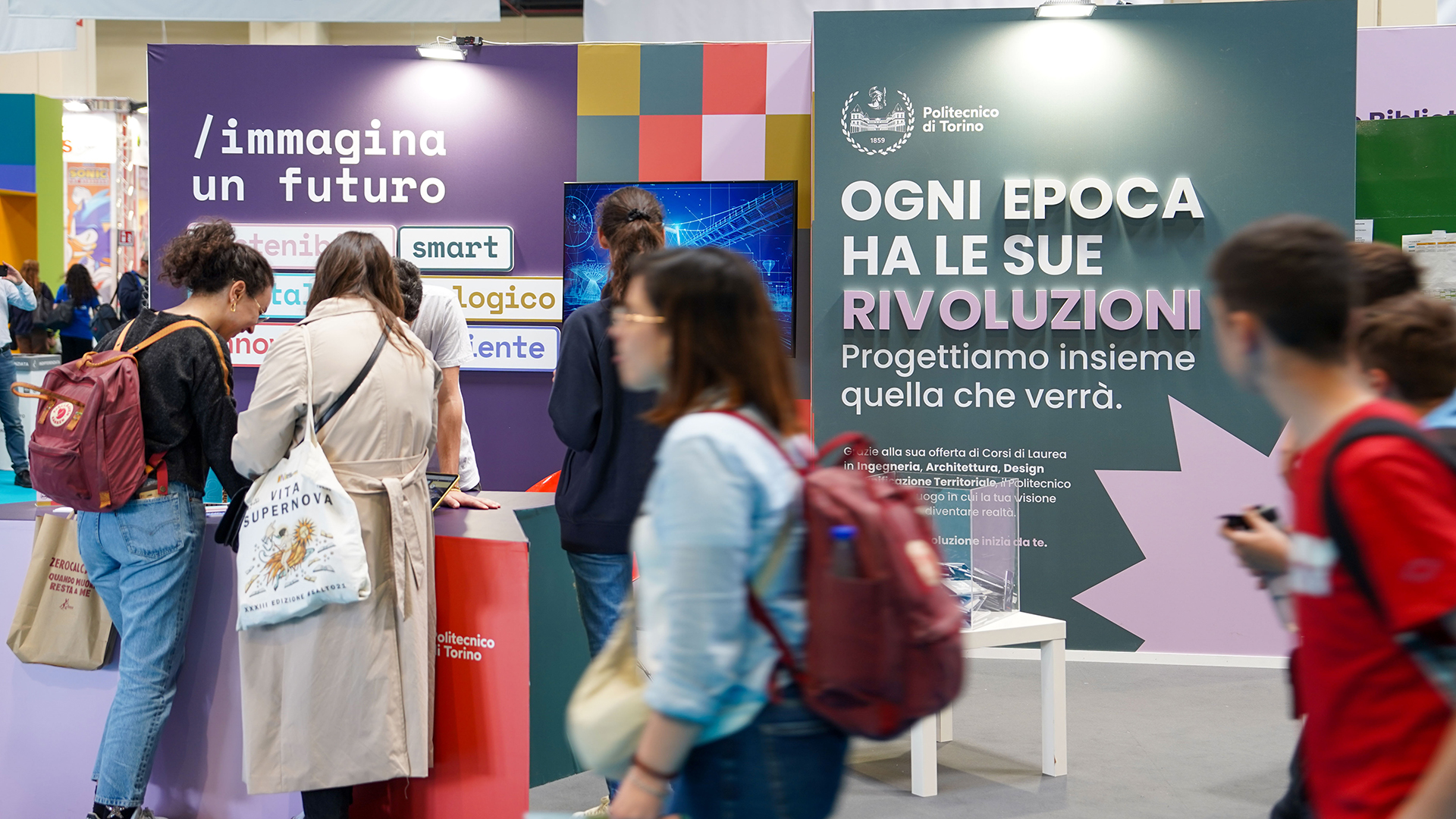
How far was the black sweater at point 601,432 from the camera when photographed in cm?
264

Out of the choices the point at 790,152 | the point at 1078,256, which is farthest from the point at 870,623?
the point at 790,152

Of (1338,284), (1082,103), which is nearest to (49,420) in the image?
(1338,284)

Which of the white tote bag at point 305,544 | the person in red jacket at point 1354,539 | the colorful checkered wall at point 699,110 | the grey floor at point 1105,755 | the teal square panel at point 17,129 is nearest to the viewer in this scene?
the person in red jacket at point 1354,539

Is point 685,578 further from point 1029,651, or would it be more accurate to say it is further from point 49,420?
point 1029,651

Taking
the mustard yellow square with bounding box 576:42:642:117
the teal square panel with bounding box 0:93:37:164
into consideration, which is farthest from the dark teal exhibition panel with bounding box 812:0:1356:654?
the teal square panel with bounding box 0:93:37:164

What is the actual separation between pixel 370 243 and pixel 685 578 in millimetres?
1711

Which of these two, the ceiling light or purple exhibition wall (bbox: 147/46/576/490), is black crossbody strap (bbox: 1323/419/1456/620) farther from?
the ceiling light

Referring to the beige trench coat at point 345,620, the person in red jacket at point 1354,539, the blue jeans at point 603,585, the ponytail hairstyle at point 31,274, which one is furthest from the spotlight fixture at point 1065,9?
the ponytail hairstyle at point 31,274

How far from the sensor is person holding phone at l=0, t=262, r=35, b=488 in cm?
809

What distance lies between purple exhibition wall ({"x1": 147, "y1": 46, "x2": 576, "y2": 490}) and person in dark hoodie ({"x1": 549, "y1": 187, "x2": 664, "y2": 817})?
286 cm

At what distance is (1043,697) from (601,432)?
1669 millimetres

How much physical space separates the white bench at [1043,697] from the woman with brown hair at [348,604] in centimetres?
143

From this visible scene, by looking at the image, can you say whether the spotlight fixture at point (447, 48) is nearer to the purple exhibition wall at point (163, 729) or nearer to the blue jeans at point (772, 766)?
the purple exhibition wall at point (163, 729)

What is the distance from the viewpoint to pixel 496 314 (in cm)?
550
